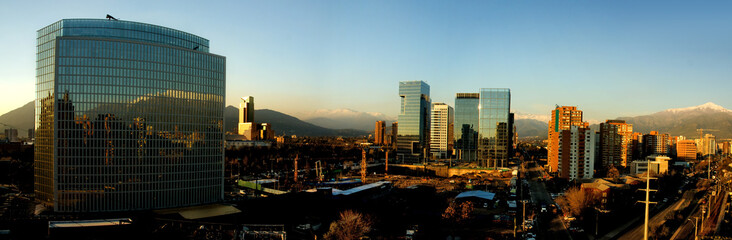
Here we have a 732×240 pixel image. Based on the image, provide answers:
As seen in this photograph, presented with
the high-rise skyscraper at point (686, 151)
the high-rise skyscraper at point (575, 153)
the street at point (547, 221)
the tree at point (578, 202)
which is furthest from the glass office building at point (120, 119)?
the high-rise skyscraper at point (686, 151)

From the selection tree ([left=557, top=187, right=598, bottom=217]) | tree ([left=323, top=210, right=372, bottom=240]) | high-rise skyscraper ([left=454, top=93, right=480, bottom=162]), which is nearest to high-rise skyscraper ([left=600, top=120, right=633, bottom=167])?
high-rise skyscraper ([left=454, top=93, right=480, bottom=162])

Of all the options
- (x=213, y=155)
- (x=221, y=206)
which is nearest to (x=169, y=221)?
(x=221, y=206)

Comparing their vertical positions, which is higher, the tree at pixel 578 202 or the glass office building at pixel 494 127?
the glass office building at pixel 494 127

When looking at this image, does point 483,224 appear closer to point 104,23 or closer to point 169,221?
point 169,221

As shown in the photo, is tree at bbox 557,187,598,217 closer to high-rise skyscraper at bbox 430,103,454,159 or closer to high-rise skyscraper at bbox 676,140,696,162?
high-rise skyscraper at bbox 430,103,454,159

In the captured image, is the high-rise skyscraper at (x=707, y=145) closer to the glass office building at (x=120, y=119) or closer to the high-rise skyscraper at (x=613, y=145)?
the high-rise skyscraper at (x=613, y=145)

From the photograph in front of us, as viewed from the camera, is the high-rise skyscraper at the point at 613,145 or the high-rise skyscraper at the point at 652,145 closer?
the high-rise skyscraper at the point at 613,145

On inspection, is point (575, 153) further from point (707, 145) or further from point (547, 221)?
point (707, 145)

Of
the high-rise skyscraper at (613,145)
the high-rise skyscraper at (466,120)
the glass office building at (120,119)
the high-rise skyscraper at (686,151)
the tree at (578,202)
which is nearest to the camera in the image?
the glass office building at (120,119)
